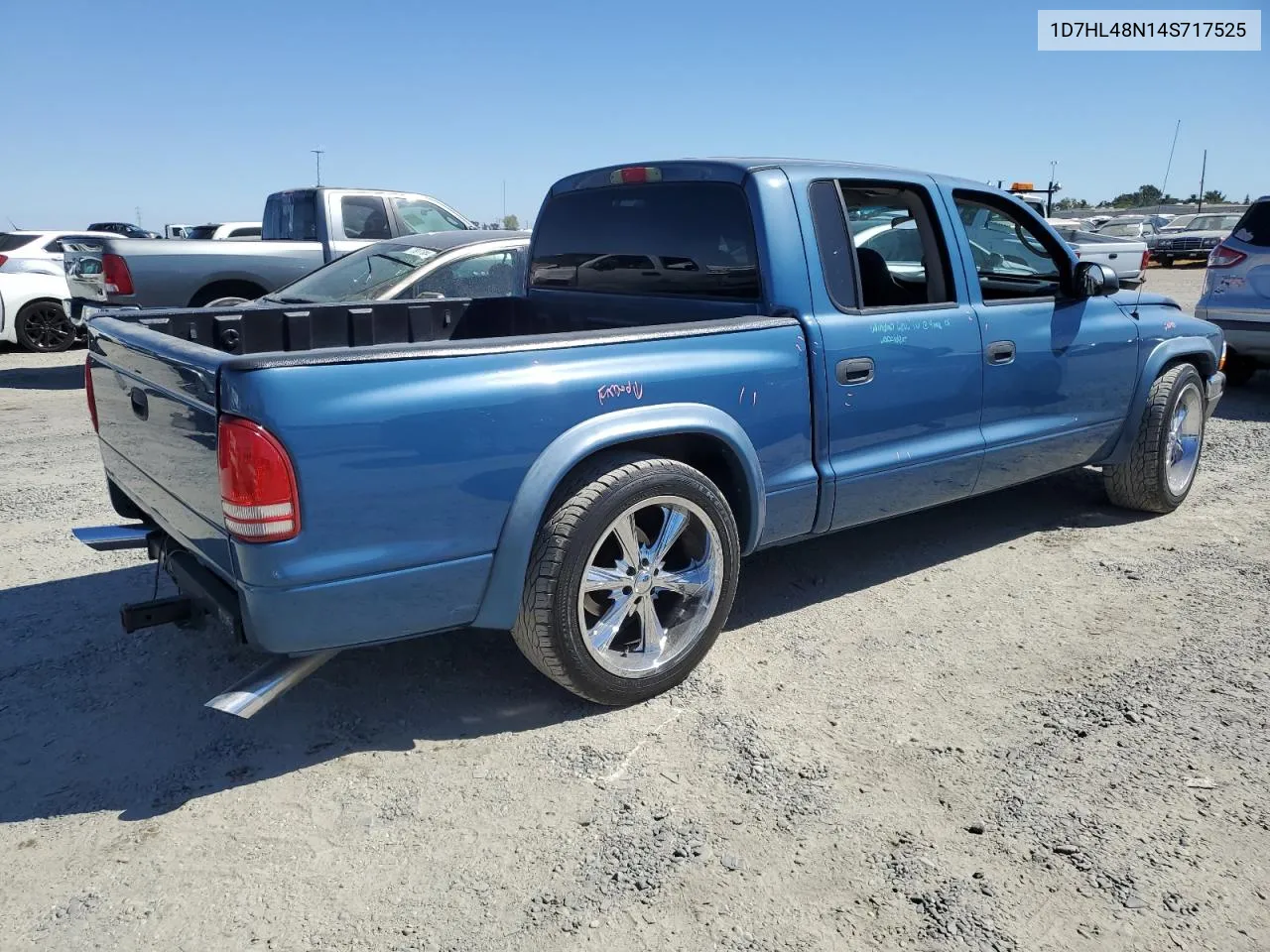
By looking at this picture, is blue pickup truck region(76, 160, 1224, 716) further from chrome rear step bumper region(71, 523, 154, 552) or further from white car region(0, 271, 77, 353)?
white car region(0, 271, 77, 353)

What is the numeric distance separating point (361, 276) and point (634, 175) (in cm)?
393

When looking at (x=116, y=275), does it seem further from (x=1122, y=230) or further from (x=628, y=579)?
(x=1122, y=230)

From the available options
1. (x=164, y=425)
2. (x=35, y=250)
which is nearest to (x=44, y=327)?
(x=35, y=250)

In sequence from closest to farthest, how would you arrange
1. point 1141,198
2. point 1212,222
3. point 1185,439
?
1. point 1185,439
2. point 1212,222
3. point 1141,198

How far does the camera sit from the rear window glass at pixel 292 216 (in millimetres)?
10961

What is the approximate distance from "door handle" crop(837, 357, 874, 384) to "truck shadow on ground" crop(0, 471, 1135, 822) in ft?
3.38

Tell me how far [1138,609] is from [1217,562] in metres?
0.87

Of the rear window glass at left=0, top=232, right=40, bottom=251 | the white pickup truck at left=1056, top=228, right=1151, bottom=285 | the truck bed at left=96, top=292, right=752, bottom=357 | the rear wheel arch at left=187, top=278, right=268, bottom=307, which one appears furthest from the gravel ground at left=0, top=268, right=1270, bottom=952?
the white pickup truck at left=1056, top=228, right=1151, bottom=285

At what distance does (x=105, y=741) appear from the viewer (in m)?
3.27

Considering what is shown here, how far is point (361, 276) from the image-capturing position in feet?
25.3

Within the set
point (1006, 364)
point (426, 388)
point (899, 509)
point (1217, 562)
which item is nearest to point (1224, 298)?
point (1217, 562)

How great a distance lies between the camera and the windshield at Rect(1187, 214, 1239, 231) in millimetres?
31750

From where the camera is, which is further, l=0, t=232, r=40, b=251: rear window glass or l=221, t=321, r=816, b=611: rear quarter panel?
l=0, t=232, r=40, b=251: rear window glass

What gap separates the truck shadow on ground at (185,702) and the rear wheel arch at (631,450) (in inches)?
20.7
